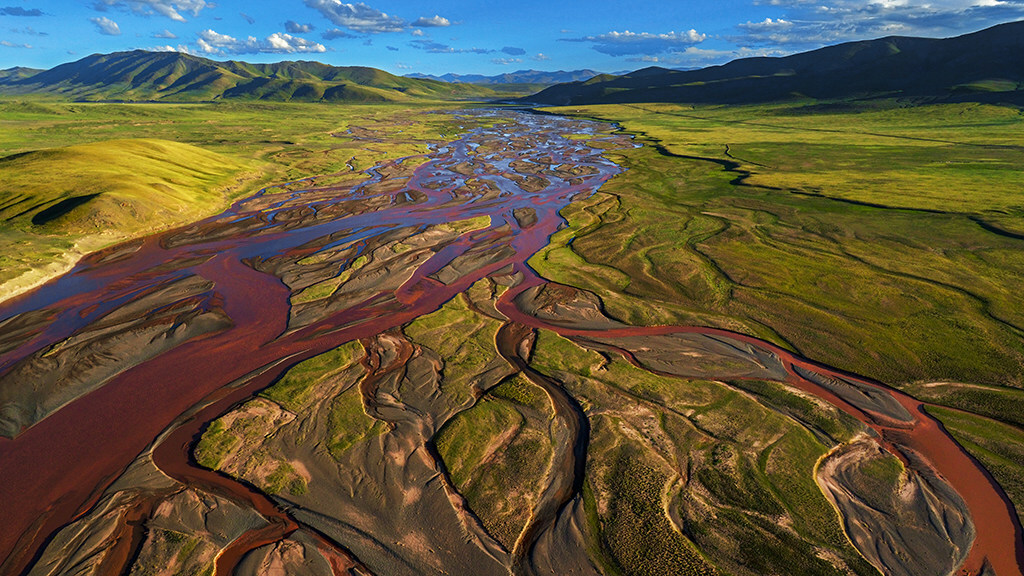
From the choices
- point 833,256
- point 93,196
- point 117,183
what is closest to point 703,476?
point 833,256

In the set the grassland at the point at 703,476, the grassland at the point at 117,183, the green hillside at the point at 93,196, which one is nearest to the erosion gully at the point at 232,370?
the grassland at the point at 703,476

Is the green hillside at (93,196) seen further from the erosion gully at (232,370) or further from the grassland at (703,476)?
the grassland at (703,476)

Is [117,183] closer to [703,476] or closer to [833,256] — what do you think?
[703,476]

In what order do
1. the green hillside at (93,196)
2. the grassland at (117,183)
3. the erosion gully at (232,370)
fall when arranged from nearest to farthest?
the erosion gully at (232,370), the green hillside at (93,196), the grassland at (117,183)

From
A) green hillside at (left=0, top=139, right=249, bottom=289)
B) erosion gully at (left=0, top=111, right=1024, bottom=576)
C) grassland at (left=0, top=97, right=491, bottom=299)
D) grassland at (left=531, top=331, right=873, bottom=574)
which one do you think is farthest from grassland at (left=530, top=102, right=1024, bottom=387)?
grassland at (left=0, top=97, right=491, bottom=299)

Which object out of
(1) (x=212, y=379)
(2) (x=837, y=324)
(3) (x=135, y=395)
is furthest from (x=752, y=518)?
(3) (x=135, y=395)

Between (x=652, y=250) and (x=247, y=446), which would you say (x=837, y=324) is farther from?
(x=247, y=446)

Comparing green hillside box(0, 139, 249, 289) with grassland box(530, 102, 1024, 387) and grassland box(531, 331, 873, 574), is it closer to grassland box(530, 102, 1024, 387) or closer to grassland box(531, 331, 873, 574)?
grassland box(530, 102, 1024, 387)
